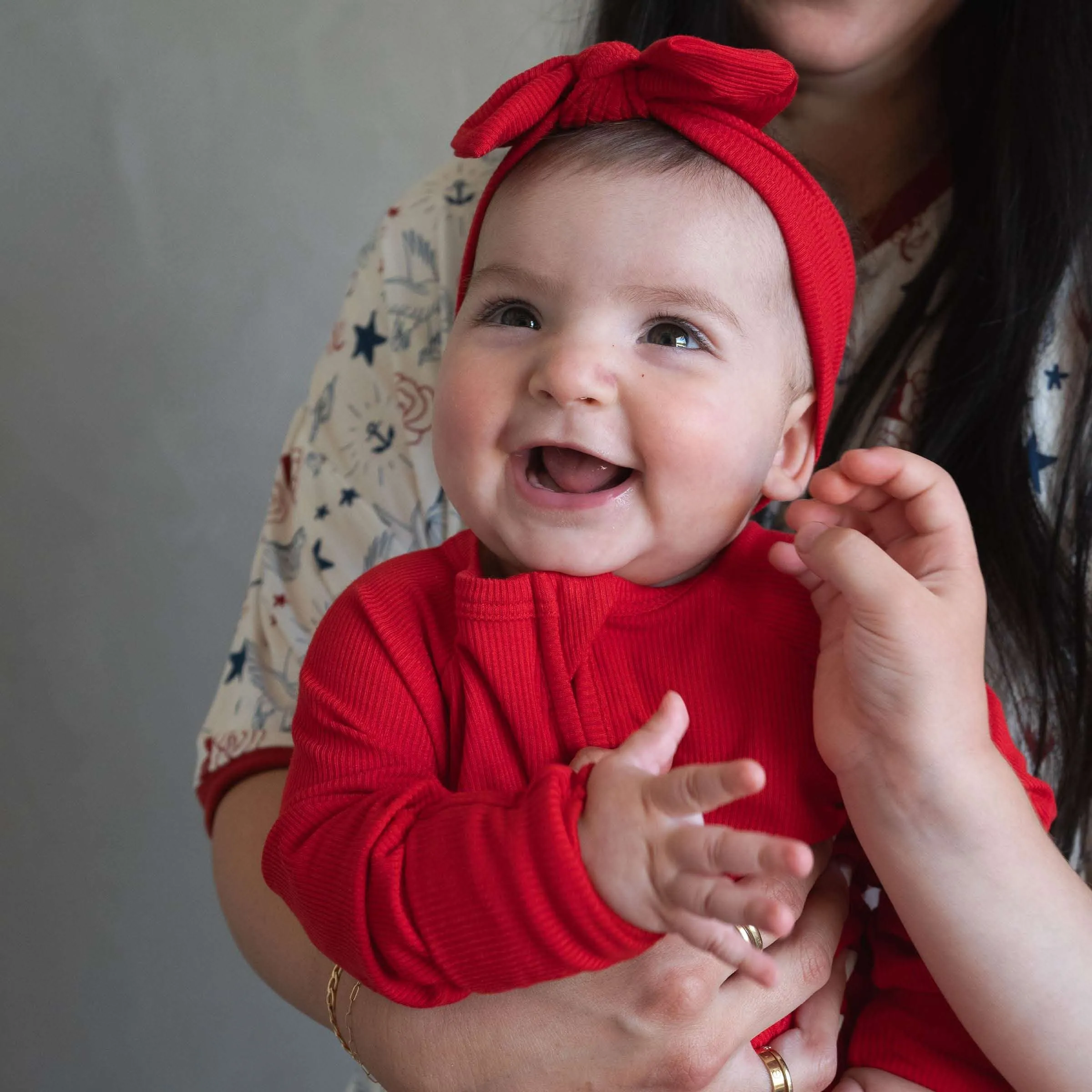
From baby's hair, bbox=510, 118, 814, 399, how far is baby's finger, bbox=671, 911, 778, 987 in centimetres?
42

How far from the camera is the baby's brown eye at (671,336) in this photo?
78 centimetres

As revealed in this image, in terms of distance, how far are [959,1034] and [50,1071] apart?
1792mm

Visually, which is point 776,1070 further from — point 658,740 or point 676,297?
point 676,297

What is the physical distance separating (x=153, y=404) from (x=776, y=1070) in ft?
4.96

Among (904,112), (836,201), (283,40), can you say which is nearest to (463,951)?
(836,201)

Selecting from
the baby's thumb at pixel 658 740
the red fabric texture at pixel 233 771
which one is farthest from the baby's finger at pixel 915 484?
the red fabric texture at pixel 233 771

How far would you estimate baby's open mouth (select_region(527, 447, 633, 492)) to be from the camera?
777 mm

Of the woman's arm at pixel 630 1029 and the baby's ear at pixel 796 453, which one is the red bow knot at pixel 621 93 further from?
the woman's arm at pixel 630 1029

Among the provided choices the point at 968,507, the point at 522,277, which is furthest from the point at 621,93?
the point at 968,507

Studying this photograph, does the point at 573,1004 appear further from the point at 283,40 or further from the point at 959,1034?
the point at 283,40

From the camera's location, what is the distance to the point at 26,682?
6.43 feet

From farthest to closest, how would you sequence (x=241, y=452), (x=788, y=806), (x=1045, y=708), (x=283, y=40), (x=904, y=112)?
(x=241, y=452), (x=283, y=40), (x=904, y=112), (x=1045, y=708), (x=788, y=806)

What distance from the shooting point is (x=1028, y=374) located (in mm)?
1032

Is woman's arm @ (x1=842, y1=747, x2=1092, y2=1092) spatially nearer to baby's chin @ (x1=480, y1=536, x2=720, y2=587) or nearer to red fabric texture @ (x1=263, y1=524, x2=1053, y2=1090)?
red fabric texture @ (x1=263, y1=524, x2=1053, y2=1090)
